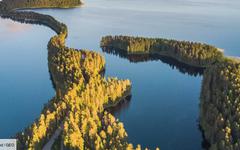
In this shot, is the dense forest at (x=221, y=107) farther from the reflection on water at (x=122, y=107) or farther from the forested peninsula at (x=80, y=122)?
the reflection on water at (x=122, y=107)

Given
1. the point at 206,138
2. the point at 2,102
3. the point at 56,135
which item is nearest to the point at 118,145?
the point at 56,135

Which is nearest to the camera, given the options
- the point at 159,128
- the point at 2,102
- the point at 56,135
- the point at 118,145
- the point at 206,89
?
the point at 118,145

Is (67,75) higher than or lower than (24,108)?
higher

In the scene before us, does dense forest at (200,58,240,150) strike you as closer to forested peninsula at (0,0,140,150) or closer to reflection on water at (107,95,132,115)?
forested peninsula at (0,0,140,150)

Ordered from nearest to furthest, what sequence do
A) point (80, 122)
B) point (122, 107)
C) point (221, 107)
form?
1. point (80, 122)
2. point (221, 107)
3. point (122, 107)

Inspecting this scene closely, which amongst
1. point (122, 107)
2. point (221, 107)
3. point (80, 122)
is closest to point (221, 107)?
point (221, 107)

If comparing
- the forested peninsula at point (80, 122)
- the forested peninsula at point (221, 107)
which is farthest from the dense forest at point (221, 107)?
the forested peninsula at point (80, 122)

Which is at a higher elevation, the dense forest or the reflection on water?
the dense forest

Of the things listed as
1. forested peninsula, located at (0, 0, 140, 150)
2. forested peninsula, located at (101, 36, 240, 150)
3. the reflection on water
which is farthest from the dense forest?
the reflection on water

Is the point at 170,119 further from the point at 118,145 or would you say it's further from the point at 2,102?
the point at 2,102

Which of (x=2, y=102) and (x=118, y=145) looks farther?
(x=2, y=102)

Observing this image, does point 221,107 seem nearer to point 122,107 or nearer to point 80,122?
point 122,107
